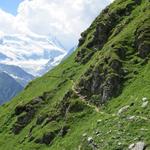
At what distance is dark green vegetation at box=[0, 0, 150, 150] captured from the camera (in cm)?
7875

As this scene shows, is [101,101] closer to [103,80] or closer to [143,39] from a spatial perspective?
[103,80]

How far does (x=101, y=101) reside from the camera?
331 ft

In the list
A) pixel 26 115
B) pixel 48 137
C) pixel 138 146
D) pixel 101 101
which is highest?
pixel 26 115

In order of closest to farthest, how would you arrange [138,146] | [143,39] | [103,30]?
[138,146]
[143,39]
[103,30]

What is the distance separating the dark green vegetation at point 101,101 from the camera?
78750 mm

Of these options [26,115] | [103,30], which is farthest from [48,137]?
[103,30]

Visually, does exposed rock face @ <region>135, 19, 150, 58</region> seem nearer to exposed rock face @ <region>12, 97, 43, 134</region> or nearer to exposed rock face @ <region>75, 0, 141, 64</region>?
exposed rock face @ <region>75, 0, 141, 64</region>

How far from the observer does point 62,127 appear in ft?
332

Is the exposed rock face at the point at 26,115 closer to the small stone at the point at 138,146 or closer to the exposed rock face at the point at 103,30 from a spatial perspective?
the exposed rock face at the point at 103,30

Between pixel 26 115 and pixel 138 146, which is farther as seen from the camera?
pixel 26 115

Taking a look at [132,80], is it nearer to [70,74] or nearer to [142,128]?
[142,128]

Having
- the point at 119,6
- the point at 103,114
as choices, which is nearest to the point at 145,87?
the point at 103,114

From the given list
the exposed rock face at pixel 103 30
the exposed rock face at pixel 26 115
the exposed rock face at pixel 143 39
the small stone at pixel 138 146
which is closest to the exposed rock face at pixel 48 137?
the exposed rock face at pixel 26 115

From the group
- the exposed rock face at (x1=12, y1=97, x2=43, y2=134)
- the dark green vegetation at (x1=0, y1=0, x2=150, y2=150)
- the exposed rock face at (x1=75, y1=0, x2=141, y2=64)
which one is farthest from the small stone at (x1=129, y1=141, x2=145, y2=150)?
the exposed rock face at (x1=75, y1=0, x2=141, y2=64)
